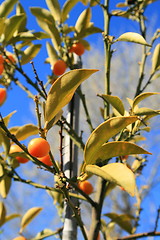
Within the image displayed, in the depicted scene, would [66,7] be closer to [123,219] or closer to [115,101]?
[115,101]

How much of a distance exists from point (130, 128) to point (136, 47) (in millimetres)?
4057

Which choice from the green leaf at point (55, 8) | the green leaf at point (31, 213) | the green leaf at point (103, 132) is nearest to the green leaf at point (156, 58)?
the green leaf at point (55, 8)

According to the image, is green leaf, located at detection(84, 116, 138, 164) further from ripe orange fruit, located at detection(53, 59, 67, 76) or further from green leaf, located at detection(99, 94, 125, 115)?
ripe orange fruit, located at detection(53, 59, 67, 76)

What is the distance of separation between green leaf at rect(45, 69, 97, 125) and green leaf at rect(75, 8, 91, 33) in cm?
54

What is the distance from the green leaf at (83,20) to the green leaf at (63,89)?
54 centimetres

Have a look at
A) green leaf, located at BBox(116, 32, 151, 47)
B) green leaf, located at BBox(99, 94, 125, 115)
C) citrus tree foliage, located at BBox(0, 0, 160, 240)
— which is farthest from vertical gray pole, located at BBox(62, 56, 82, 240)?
green leaf, located at BBox(116, 32, 151, 47)

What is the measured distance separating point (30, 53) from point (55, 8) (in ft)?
0.50

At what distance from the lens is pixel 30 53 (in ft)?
2.95

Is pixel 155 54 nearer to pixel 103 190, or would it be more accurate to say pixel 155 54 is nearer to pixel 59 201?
pixel 103 190

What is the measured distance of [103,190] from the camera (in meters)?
0.73

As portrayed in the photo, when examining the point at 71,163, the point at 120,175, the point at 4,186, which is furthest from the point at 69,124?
the point at 120,175

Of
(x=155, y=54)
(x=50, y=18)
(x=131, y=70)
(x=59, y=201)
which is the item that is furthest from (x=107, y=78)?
(x=131, y=70)

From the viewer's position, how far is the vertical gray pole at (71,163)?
758 millimetres

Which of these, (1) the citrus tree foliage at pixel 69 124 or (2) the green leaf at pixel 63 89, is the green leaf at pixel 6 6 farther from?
(2) the green leaf at pixel 63 89
